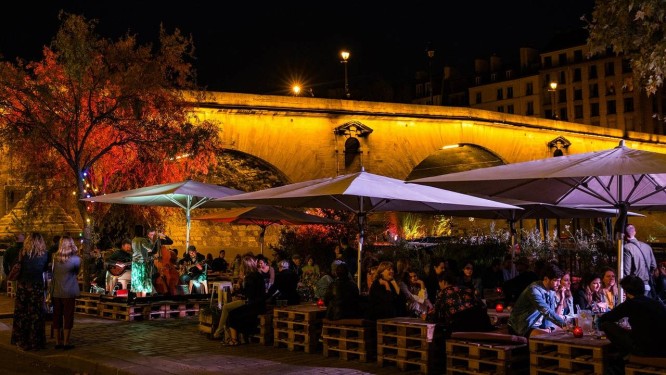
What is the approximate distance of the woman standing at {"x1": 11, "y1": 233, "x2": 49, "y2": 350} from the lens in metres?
11.6

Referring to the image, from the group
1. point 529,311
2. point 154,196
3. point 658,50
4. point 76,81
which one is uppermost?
point 76,81

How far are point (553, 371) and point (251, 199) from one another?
5.22 meters

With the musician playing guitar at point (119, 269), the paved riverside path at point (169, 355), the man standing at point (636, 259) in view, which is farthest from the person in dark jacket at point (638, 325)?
the musician playing guitar at point (119, 269)

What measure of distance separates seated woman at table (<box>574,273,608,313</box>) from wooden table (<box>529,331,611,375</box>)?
173 cm

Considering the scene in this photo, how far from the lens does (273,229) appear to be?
123 feet

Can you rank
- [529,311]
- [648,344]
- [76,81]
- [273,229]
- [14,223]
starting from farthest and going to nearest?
[273,229], [14,223], [76,81], [529,311], [648,344]

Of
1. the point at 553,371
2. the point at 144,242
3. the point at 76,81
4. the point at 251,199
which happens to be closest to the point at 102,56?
the point at 76,81

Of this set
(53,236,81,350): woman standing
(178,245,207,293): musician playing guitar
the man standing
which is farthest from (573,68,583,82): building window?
(53,236,81,350): woman standing

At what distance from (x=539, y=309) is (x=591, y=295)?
4.98 ft

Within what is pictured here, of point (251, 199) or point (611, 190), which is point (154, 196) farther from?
point (611, 190)

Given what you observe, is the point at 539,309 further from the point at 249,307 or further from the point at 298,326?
the point at 249,307

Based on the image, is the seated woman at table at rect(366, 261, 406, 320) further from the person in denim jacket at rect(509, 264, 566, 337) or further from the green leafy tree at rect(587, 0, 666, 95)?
the green leafy tree at rect(587, 0, 666, 95)

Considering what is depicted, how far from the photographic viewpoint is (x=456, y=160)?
157 ft

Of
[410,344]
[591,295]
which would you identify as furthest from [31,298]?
[591,295]
